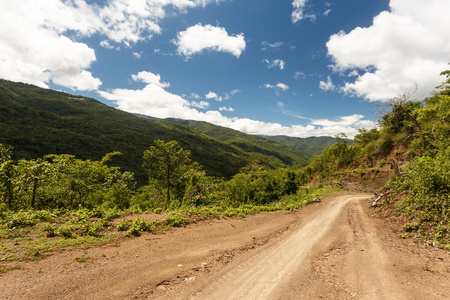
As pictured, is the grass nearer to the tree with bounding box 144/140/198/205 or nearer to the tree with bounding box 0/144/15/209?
the tree with bounding box 0/144/15/209

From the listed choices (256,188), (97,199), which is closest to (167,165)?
(97,199)

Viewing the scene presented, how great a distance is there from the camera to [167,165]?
52.4 ft

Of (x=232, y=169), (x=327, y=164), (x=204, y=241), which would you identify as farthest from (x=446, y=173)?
(x=232, y=169)

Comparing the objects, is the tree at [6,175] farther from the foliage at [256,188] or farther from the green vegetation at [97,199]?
the foliage at [256,188]

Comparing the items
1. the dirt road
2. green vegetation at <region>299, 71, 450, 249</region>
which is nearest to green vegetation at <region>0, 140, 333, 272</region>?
the dirt road

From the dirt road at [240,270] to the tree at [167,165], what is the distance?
873 cm

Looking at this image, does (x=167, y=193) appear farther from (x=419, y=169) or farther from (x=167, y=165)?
(x=419, y=169)

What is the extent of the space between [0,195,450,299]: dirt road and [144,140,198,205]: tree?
873 cm

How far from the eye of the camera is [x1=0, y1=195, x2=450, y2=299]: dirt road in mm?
4191

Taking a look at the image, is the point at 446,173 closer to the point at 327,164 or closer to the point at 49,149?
the point at 327,164

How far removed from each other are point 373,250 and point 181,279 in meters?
6.98

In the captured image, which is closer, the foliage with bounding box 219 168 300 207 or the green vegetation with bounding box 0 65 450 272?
the green vegetation with bounding box 0 65 450 272

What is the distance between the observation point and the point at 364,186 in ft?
92.6

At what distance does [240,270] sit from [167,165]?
40.4 feet
